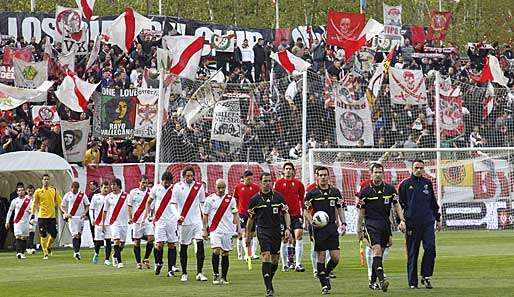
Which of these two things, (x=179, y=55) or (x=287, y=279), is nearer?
(x=287, y=279)

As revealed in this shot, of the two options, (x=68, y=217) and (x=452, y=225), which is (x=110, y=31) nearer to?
(x=68, y=217)

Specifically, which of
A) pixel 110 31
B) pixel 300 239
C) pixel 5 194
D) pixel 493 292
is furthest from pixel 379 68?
pixel 493 292

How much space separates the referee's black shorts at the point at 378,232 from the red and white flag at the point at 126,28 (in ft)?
68.2

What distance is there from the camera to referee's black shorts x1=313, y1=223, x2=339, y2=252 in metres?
21.9

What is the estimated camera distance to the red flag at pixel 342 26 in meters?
46.4

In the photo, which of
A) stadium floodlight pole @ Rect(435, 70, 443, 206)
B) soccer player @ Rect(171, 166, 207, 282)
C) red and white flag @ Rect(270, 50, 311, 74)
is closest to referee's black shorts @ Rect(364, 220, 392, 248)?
soccer player @ Rect(171, 166, 207, 282)

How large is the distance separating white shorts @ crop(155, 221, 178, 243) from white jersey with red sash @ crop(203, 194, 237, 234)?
2294mm

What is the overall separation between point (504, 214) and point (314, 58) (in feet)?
35.6

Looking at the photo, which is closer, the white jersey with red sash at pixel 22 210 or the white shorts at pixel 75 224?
the white shorts at pixel 75 224

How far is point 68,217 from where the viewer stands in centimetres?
3494

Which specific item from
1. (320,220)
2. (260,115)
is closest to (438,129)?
(260,115)

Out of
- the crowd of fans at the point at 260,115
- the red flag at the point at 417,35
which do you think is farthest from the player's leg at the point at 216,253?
the red flag at the point at 417,35

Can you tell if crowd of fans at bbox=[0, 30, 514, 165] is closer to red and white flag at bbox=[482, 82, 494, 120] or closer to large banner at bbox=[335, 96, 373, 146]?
red and white flag at bbox=[482, 82, 494, 120]

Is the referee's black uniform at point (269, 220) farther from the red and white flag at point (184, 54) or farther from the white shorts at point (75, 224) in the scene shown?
the red and white flag at point (184, 54)
